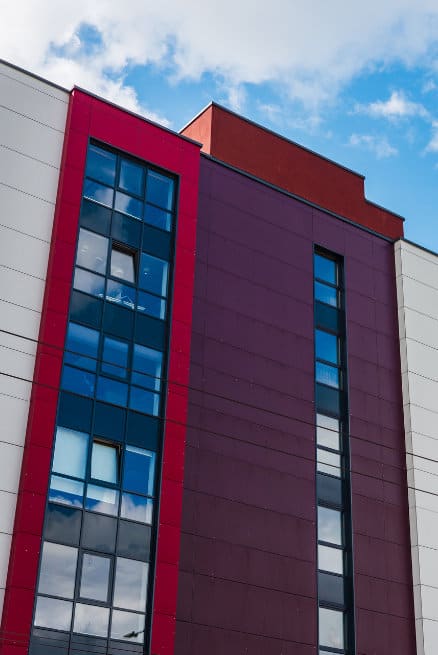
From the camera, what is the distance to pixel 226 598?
27.1 metres

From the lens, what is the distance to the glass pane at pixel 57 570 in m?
24.5

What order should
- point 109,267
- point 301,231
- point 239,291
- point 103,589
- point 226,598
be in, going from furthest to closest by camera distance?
point 301,231 < point 239,291 < point 109,267 < point 226,598 < point 103,589

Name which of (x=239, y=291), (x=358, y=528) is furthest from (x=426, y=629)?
(x=239, y=291)

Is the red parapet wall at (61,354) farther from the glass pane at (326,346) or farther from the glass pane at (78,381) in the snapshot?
the glass pane at (326,346)

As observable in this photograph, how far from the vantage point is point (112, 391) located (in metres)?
27.7

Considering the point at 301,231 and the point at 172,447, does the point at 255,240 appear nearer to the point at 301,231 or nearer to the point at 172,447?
the point at 301,231

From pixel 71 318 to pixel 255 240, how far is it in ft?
26.3

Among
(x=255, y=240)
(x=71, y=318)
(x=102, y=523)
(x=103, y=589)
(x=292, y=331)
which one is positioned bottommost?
(x=103, y=589)

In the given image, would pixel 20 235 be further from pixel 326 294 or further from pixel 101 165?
pixel 326 294

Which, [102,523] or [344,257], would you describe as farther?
[344,257]

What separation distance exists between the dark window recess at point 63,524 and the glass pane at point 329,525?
844 cm

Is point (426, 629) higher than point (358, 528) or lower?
lower


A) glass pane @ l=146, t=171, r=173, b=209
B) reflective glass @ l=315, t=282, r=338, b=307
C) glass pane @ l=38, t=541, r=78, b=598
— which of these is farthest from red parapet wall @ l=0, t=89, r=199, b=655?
reflective glass @ l=315, t=282, r=338, b=307

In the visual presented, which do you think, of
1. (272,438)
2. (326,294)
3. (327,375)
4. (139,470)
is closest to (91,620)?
(139,470)
